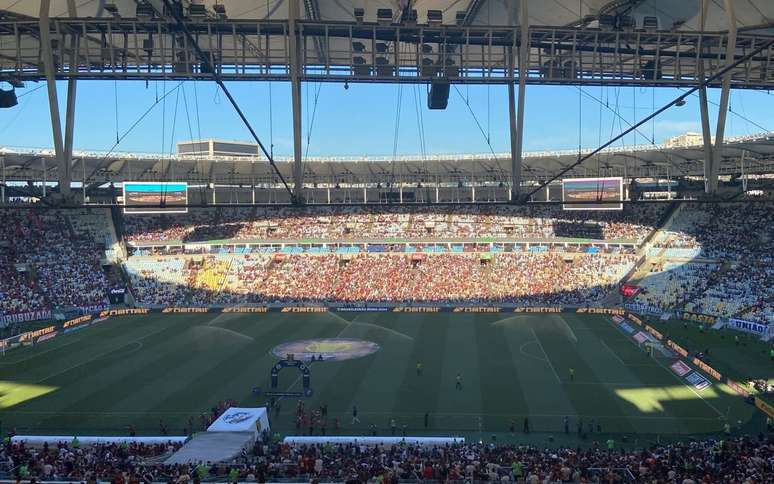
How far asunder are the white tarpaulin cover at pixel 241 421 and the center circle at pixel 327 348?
1319 centimetres

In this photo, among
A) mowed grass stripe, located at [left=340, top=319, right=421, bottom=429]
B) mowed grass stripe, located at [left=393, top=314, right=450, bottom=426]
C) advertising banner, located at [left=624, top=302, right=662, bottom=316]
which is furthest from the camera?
advertising banner, located at [left=624, top=302, right=662, bottom=316]

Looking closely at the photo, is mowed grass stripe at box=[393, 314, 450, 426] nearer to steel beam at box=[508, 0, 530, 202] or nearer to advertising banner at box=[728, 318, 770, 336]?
steel beam at box=[508, 0, 530, 202]

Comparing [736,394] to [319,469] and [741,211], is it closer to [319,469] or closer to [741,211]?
[319,469]

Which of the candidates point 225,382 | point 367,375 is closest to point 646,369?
point 367,375

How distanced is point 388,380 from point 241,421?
11.2 m

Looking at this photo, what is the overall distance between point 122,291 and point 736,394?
1902 inches

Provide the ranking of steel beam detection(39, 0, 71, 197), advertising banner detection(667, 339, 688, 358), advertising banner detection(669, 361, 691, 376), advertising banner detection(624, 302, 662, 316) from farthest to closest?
advertising banner detection(624, 302, 662, 316) → advertising banner detection(667, 339, 688, 358) → advertising banner detection(669, 361, 691, 376) → steel beam detection(39, 0, 71, 197)

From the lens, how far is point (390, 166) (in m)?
72.5

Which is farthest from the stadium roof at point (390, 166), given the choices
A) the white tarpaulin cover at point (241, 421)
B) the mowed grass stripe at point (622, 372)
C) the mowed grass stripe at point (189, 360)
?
the white tarpaulin cover at point (241, 421)

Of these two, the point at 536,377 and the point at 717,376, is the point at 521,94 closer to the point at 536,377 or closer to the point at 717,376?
the point at 536,377

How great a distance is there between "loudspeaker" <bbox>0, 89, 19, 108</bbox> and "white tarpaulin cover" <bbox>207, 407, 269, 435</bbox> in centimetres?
1187

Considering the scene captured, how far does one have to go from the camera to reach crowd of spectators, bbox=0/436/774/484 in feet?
48.8

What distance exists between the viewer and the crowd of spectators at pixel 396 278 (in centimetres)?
5712

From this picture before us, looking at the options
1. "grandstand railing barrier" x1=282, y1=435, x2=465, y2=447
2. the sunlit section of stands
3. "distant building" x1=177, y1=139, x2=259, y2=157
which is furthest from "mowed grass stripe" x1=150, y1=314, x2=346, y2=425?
"distant building" x1=177, y1=139, x2=259, y2=157
